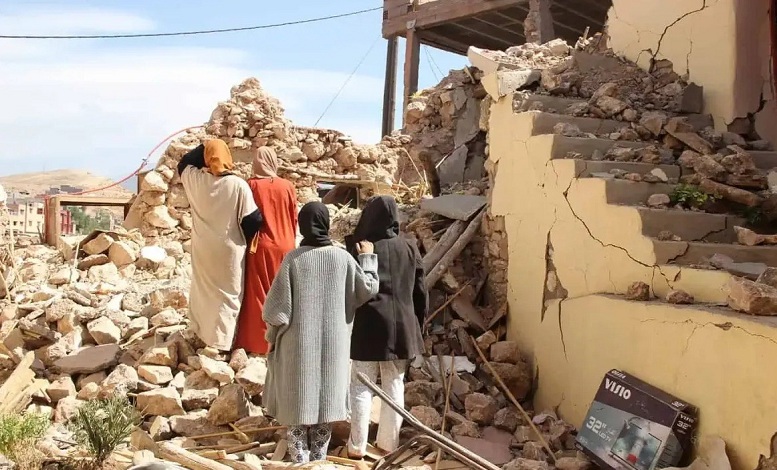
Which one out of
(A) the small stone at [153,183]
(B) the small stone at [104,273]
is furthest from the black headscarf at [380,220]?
(A) the small stone at [153,183]

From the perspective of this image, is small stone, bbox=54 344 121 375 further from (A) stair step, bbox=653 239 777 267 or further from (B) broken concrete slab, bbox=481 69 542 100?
(A) stair step, bbox=653 239 777 267

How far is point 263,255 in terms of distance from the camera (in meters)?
4.79

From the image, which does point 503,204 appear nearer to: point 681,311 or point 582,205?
point 582,205

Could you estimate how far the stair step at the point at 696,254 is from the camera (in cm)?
404

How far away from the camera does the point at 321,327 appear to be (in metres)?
3.73

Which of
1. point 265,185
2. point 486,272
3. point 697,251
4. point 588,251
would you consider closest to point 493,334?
point 486,272

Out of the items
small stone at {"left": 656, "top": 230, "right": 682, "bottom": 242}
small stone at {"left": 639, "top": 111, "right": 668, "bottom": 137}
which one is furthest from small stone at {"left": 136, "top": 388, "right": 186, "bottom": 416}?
small stone at {"left": 639, "top": 111, "right": 668, "bottom": 137}

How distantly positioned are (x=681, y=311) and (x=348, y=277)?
1754 mm

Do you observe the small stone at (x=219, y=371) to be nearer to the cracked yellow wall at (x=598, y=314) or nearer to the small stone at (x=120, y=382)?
the small stone at (x=120, y=382)

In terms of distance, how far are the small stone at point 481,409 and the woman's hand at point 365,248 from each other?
1.37 meters

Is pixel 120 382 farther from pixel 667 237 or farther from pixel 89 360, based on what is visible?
pixel 667 237

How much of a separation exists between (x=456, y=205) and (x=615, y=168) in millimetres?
1790

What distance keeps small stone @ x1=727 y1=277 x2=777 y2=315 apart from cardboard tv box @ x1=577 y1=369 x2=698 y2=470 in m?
0.56

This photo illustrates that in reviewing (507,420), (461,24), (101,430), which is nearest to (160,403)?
(101,430)
